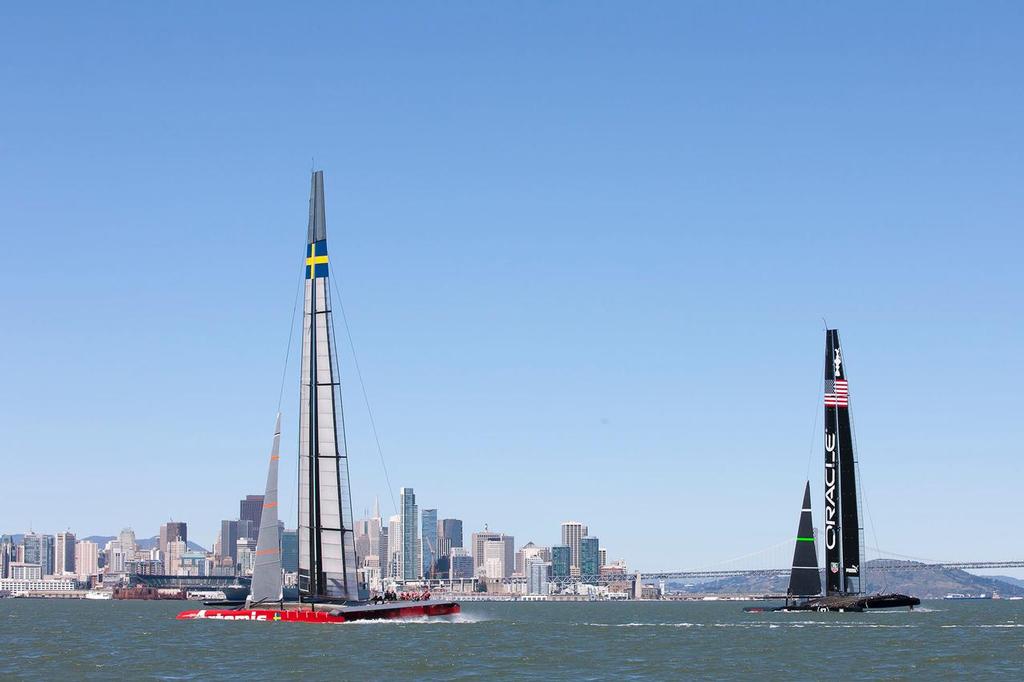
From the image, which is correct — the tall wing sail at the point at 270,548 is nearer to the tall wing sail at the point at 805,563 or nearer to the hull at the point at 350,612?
the hull at the point at 350,612

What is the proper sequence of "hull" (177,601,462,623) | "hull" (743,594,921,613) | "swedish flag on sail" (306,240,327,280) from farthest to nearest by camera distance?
"hull" (743,594,921,613)
"swedish flag on sail" (306,240,327,280)
"hull" (177,601,462,623)

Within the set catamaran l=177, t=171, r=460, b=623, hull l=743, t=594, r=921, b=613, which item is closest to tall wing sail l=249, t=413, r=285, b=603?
catamaran l=177, t=171, r=460, b=623

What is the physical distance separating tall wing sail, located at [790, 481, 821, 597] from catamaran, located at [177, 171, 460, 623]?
35487 millimetres

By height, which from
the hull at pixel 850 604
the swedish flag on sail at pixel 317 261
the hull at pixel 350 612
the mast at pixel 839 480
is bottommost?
the hull at pixel 850 604

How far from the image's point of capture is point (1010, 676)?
5250 cm

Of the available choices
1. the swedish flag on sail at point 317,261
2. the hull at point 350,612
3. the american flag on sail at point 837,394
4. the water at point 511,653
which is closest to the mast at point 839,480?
the american flag on sail at point 837,394

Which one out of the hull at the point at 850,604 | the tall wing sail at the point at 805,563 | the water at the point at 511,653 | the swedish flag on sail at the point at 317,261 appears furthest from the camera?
the tall wing sail at the point at 805,563

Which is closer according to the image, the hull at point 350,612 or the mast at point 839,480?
the hull at point 350,612

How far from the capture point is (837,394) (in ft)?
339

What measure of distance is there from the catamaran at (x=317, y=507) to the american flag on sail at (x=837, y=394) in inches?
1403

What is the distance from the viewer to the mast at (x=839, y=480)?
339ft

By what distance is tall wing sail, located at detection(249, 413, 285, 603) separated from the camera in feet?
260

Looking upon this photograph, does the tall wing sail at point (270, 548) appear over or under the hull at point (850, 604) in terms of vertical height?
over

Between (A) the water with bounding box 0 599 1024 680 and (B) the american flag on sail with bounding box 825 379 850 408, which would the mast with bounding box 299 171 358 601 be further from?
(B) the american flag on sail with bounding box 825 379 850 408
